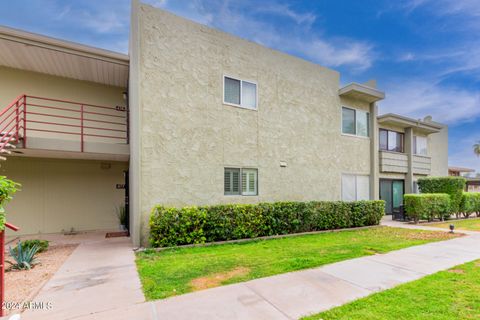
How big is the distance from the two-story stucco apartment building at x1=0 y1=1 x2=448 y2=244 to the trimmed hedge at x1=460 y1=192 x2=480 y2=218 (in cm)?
556

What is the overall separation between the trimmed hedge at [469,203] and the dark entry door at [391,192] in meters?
3.04

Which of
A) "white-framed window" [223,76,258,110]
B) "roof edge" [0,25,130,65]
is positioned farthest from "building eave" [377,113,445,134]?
"roof edge" [0,25,130,65]

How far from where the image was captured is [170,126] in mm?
8117

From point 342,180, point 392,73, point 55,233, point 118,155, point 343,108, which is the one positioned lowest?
point 55,233

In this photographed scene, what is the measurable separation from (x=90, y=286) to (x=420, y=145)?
67.4ft

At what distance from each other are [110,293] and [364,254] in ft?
19.2

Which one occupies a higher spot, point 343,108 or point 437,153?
point 343,108

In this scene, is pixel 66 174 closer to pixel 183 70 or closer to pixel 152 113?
pixel 152 113

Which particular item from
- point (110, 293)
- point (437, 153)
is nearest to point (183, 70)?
point (110, 293)

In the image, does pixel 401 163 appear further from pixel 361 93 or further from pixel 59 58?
pixel 59 58

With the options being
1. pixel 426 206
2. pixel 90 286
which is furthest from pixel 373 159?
pixel 90 286

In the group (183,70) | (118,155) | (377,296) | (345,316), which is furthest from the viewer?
(118,155)

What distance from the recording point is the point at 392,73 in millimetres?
22156

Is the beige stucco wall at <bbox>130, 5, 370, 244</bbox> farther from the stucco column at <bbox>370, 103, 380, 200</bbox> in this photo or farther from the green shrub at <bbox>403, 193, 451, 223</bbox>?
the green shrub at <bbox>403, 193, 451, 223</bbox>
